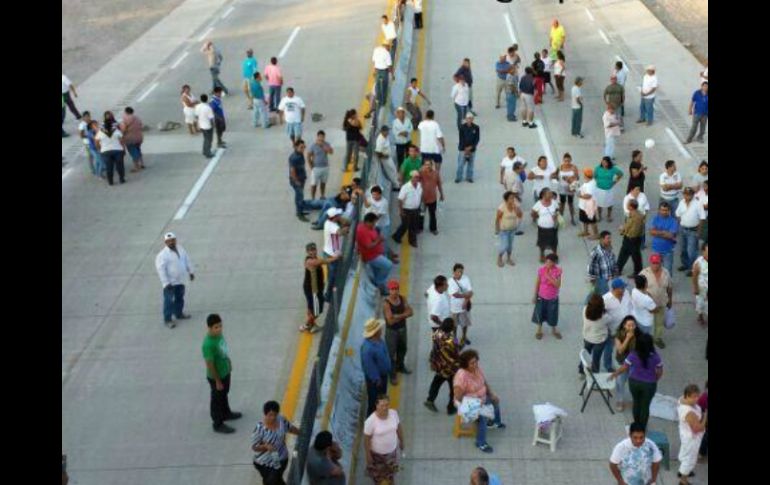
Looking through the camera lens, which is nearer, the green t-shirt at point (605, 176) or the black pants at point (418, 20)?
the green t-shirt at point (605, 176)

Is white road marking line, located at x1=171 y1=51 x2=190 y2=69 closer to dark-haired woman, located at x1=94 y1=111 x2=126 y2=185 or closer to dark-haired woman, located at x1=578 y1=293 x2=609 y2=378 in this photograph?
dark-haired woman, located at x1=94 y1=111 x2=126 y2=185

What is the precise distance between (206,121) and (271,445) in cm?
1278

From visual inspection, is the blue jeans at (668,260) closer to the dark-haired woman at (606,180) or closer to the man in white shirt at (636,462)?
the dark-haired woman at (606,180)

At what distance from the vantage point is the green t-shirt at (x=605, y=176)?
1784 centimetres

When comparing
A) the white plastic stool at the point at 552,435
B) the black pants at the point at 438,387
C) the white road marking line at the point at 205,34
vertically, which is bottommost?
the white plastic stool at the point at 552,435

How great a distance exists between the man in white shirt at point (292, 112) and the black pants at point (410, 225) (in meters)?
5.49

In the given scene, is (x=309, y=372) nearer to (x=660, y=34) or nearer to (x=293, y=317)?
(x=293, y=317)

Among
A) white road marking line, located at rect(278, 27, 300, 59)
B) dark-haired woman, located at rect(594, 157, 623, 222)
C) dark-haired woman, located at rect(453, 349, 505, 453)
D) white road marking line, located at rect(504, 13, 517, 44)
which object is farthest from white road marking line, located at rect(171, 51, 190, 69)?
dark-haired woman, located at rect(453, 349, 505, 453)

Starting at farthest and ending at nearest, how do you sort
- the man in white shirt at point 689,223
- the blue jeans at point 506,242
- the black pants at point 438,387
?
the blue jeans at point 506,242 → the man in white shirt at point 689,223 → the black pants at point 438,387

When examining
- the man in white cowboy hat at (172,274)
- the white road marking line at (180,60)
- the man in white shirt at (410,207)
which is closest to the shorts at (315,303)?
the man in white cowboy hat at (172,274)

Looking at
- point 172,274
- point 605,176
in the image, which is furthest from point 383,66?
point 172,274
